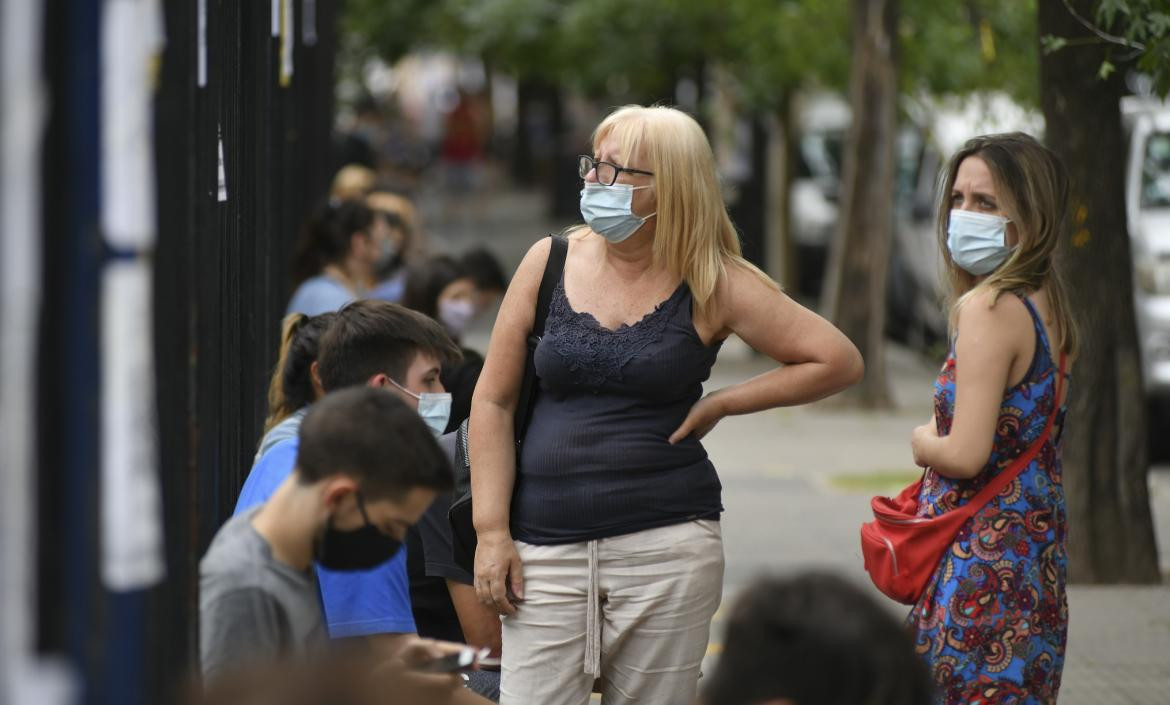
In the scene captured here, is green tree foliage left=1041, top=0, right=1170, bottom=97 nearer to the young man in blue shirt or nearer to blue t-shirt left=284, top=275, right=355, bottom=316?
the young man in blue shirt

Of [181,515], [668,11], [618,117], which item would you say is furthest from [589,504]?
[668,11]

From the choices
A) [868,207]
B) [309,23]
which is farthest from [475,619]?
[868,207]

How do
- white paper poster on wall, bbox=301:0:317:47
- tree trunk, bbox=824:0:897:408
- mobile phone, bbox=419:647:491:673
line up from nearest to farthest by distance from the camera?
1. mobile phone, bbox=419:647:491:673
2. white paper poster on wall, bbox=301:0:317:47
3. tree trunk, bbox=824:0:897:408

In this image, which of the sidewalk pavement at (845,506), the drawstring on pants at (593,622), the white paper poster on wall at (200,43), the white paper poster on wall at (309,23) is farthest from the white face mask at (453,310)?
the white paper poster on wall at (200,43)

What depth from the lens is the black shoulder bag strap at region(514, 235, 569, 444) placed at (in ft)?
12.4

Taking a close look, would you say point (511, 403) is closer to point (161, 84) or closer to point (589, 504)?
point (589, 504)

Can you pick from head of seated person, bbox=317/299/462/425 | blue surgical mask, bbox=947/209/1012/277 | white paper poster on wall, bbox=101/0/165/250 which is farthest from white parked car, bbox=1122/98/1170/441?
white paper poster on wall, bbox=101/0/165/250

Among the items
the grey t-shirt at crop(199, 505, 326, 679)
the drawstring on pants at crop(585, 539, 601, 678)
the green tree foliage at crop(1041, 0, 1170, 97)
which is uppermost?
the green tree foliage at crop(1041, 0, 1170, 97)

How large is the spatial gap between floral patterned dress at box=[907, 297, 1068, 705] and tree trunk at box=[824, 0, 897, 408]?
9.38m

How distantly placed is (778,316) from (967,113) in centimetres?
1069

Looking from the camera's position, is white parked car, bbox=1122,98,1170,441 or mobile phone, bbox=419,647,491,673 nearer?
mobile phone, bbox=419,647,491,673

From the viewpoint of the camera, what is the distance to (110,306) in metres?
2.10

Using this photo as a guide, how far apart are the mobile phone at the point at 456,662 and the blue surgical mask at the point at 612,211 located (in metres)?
1.04

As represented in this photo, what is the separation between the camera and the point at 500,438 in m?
3.75
